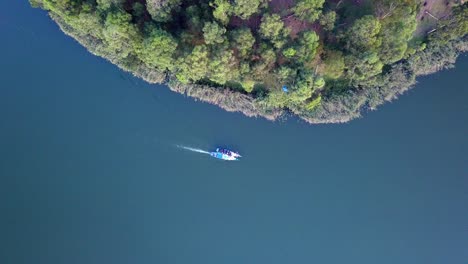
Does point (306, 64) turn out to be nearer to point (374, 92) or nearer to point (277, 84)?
point (277, 84)

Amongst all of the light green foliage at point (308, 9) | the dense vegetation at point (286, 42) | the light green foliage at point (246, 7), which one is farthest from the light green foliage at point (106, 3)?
the light green foliage at point (308, 9)

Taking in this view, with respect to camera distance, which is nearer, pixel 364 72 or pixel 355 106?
pixel 364 72

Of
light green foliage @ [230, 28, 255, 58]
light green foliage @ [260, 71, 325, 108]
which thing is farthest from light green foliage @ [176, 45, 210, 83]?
light green foliage @ [260, 71, 325, 108]

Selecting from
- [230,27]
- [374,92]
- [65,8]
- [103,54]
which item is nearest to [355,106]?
[374,92]

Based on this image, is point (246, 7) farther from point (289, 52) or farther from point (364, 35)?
point (364, 35)

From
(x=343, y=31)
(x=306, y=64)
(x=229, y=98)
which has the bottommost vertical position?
(x=229, y=98)

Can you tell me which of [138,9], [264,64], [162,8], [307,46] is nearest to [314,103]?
[307,46]
